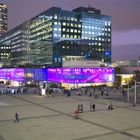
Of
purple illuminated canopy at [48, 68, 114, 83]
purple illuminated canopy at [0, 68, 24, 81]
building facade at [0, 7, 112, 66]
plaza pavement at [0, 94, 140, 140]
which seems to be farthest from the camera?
building facade at [0, 7, 112, 66]

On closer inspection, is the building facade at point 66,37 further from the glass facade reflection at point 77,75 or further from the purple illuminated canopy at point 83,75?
the purple illuminated canopy at point 83,75

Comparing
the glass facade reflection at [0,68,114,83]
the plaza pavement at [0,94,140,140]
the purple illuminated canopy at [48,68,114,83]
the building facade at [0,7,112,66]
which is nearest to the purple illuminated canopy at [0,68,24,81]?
the glass facade reflection at [0,68,114,83]

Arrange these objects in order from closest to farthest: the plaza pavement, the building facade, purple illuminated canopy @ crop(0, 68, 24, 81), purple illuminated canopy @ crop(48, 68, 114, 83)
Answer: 1. the plaza pavement
2. purple illuminated canopy @ crop(48, 68, 114, 83)
3. purple illuminated canopy @ crop(0, 68, 24, 81)
4. the building facade

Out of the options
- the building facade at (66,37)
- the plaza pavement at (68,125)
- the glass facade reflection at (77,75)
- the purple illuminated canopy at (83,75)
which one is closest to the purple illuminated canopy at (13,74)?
the glass facade reflection at (77,75)

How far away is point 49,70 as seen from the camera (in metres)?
119

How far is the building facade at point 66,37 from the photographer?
161125 mm

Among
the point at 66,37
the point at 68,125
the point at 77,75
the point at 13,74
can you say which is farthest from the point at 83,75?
the point at 68,125

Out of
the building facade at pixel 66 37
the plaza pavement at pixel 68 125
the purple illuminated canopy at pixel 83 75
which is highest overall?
the building facade at pixel 66 37

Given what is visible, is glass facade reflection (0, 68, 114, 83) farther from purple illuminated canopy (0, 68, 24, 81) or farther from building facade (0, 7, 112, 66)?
building facade (0, 7, 112, 66)

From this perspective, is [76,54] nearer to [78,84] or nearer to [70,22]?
[70,22]

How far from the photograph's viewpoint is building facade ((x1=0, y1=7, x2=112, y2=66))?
6344 inches

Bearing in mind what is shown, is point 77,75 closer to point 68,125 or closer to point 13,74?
point 13,74

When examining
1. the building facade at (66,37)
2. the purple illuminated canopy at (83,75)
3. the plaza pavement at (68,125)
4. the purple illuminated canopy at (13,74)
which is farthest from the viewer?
the building facade at (66,37)

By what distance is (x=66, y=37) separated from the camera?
6535 inches
